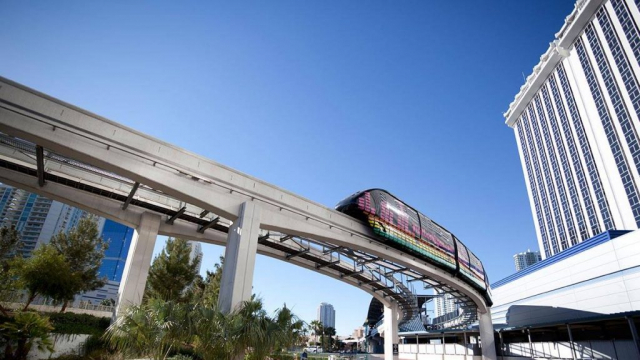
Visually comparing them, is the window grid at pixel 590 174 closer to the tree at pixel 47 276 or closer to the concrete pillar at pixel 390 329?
the concrete pillar at pixel 390 329

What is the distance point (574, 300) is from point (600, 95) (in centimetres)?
5857

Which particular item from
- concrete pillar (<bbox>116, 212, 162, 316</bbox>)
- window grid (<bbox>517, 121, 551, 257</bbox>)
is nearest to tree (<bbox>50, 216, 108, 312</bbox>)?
concrete pillar (<bbox>116, 212, 162, 316</bbox>)

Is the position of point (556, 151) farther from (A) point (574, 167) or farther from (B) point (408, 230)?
(B) point (408, 230)

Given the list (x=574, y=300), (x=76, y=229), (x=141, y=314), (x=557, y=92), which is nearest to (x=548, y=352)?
(x=574, y=300)

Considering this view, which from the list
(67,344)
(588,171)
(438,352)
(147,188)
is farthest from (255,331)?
(588,171)

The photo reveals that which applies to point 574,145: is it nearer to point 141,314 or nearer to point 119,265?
point 141,314

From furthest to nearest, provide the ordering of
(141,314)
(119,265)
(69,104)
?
(119,265) < (69,104) < (141,314)

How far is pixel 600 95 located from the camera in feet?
234

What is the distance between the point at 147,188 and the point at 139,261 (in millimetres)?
4345

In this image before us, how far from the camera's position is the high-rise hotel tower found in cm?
6238

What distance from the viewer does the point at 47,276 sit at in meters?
21.6

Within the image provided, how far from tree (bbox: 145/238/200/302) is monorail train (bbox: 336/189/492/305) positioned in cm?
1510

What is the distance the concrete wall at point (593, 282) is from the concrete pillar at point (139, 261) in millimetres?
34712

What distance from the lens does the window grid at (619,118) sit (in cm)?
5938
